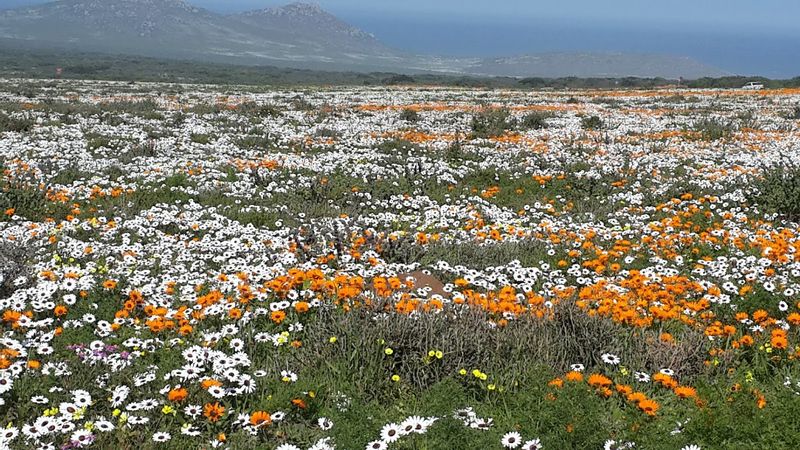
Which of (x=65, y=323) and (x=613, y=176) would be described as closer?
(x=65, y=323)

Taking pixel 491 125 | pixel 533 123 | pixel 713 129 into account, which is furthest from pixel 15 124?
pixel 713 129

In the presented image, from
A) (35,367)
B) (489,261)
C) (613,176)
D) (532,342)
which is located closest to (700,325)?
(532,342)

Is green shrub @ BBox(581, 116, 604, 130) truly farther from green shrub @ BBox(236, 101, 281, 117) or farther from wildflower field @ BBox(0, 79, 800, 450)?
green shrub @ BBox(236, 101, 281, 117)

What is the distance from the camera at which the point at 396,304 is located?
6762 millimetres

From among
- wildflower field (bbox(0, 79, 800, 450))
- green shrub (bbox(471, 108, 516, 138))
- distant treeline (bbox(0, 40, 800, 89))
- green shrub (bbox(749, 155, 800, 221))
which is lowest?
wildflower field (bbox(0, 79, 800, 450))

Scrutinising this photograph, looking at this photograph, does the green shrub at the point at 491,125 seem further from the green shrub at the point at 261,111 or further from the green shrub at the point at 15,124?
the green shrub at the point at 15,124

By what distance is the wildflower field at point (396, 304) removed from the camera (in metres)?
4.80

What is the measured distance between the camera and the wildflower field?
15.8ft

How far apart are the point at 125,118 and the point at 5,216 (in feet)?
53.1

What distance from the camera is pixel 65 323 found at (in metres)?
6.39

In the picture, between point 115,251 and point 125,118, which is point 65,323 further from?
point 125,118

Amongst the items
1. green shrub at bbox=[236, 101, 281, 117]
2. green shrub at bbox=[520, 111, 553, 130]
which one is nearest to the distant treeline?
green shrub at bbox=[520, 111, 553, 130]

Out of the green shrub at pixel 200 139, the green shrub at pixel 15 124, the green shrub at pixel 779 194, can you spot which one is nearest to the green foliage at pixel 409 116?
the green shrub at pixel 200 139

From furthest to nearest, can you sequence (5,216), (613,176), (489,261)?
(613,176), (5,216), (489,261)
